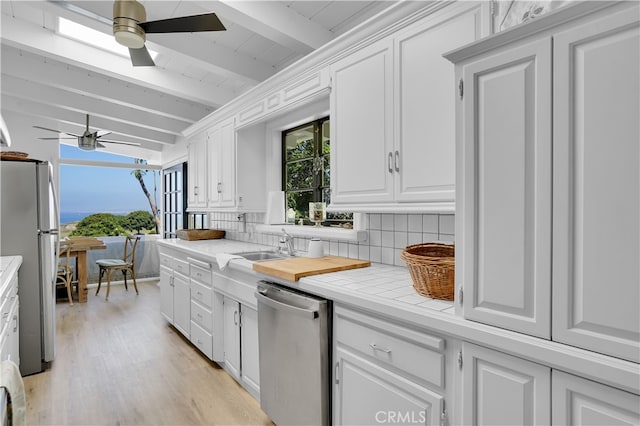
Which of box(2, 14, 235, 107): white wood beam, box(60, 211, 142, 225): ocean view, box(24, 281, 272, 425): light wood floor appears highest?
box(2, 14, 235, 107): white wood beam

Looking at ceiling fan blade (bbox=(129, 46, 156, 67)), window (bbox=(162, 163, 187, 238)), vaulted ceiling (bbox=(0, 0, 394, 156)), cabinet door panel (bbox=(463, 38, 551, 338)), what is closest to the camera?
cabinet door panel (bbox=(463, 38, 551, 338))

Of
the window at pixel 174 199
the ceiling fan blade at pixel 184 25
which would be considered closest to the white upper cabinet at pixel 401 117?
the ceiling fan blade at pixel 184 25

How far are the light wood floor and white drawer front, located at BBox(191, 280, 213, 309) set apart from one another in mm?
510

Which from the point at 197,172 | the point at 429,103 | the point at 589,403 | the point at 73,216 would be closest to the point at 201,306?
the point at 197,172

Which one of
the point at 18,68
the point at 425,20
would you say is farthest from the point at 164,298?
the point at 425,20

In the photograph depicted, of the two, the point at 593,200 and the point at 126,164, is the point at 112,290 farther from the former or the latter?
the point at 593,200

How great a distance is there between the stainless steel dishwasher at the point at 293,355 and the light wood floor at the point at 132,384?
1.11 feet

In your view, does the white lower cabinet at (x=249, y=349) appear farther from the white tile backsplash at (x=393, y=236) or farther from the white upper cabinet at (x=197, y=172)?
the white upper cabinet at (x=197, y=172)

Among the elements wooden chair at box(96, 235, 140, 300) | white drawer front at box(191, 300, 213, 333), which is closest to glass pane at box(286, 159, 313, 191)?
white drawer front at box(191, 300, 213, 333)

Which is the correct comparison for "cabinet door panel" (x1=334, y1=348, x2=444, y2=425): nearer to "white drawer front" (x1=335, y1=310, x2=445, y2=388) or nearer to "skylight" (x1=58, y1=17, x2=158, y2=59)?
"white drawer front" (x1=335, y1=310, x2=445, y2=388)

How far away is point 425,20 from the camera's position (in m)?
1.62

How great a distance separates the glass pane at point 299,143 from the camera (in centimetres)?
300

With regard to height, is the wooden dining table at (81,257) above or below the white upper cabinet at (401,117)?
below

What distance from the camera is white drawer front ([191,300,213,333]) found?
2.84m
